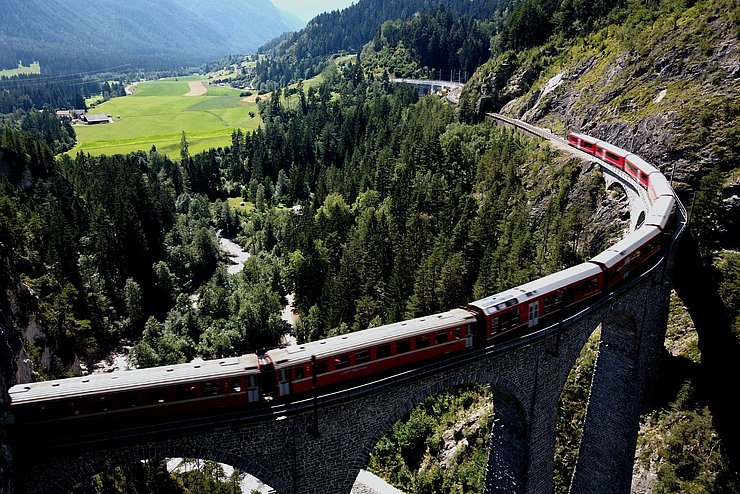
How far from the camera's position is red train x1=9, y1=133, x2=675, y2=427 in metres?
17.0

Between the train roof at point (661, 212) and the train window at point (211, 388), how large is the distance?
2798 centimetres

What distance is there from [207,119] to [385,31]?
7945cm

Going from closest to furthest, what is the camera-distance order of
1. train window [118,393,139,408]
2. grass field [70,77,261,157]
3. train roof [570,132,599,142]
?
train window [118,393,139,408] < train roof [570,132,599,142] < grass field [70,77,261,157]

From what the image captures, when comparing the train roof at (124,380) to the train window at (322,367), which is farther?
the train window at (322,367)

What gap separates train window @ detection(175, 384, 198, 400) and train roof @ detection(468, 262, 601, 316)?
13.1 metres

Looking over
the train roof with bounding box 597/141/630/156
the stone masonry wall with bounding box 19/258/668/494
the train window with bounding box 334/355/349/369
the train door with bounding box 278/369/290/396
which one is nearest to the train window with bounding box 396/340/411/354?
the stone masonry wall with bounding box 19/258/668/494

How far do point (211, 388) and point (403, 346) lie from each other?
807cm

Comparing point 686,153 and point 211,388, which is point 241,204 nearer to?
point 686,153

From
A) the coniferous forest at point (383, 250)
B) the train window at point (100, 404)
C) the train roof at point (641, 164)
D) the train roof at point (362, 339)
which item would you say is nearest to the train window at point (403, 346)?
the train roof at point (362, 339)

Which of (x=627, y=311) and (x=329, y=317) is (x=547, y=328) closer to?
(x=627, y=311)

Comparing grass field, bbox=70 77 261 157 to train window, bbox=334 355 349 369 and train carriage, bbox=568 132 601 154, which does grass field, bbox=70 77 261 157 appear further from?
train window, bbox=334 355 349 369

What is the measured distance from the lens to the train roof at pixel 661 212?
31609 millimetres

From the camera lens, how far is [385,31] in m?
188

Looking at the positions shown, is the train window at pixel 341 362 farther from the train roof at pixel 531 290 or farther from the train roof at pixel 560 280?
the train roof at pixel 560 280
